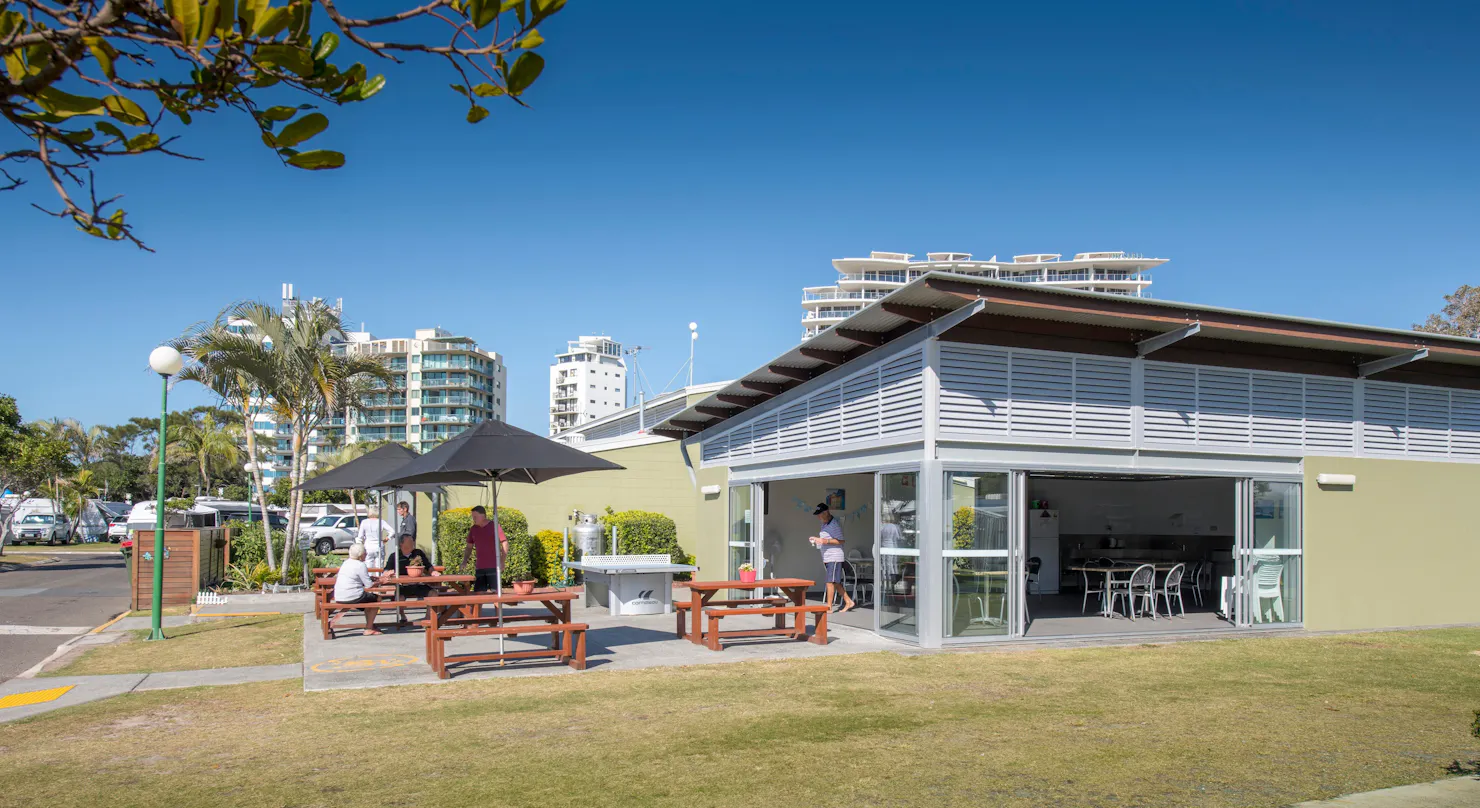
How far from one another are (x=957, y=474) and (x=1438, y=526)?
7.30 meters

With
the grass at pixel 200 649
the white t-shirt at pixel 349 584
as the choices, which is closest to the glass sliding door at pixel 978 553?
the white t-shirt at pixel 349 584

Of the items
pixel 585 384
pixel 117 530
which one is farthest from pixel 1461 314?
pixel 585 384

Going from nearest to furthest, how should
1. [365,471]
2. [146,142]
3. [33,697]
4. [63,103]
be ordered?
[63,103] < [146,142] < [33,697] < [365,471]

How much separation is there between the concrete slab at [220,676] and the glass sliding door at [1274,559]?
10679mm

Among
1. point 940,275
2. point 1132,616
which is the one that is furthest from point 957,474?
point 1132,616

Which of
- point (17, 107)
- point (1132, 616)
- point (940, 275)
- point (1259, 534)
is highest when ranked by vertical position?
point (940, 275)

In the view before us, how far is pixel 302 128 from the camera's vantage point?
2037 mm

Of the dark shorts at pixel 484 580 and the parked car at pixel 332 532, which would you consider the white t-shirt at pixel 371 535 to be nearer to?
the dark shorts at pixel 484 580

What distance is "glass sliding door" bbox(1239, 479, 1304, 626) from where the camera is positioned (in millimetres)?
12594

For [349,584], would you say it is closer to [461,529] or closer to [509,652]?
[509,652]

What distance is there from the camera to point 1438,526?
44.1 feet

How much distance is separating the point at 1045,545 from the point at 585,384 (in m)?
93.6

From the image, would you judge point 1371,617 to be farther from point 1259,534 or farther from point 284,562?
point 284,562

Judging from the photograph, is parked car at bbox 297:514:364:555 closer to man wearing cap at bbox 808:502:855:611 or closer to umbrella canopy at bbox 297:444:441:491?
umbrella canopy at bbox 297:444:441:491
